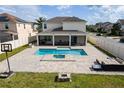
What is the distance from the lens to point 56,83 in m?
10.4

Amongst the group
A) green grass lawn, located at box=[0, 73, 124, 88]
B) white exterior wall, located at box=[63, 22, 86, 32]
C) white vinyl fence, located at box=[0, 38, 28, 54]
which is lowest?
green grass lawn, located at box=[0, 73, 124, 88]

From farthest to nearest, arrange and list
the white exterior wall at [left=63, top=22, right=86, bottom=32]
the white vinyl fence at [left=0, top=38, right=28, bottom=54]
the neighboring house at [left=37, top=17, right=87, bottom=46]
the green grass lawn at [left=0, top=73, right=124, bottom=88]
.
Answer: the white exterior wall at [left=63, top=22, right=86, bottom=32]
the neighboring house at [left=37, top=17, right=87, bottom=46]
the white vinyl fence at [left=0, top=38, right=28, bottom=54]
the green grass lawn at [left=0, top=73, right=124, bottom=88]

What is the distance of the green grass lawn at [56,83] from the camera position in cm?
1004

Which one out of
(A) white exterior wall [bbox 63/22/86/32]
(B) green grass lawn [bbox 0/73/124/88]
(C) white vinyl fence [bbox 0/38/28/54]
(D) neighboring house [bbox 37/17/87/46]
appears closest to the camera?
(B) green grass lawn [bbox 0/73/124/88]

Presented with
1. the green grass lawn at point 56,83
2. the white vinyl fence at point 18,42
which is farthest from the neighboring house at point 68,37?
the green grass lawn at point 56,83

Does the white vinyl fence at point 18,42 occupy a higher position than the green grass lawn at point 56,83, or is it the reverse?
the white vinyl fence at point 18,42

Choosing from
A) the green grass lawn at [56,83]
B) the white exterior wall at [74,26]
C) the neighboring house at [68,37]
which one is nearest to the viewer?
the green grass lawn at [56,83]

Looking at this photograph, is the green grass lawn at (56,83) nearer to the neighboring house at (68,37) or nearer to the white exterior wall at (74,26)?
the neighboring house at (68,37)

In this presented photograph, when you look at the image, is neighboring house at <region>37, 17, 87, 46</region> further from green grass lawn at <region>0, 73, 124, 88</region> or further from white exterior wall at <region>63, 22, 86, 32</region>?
green grass lawn at <region>0, 73, 124, 88</region>

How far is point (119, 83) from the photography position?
10.5 m

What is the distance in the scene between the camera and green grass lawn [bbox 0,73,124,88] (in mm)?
10039

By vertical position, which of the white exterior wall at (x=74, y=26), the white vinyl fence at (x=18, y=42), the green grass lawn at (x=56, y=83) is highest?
the white exterior wall at (x=74, y=26)

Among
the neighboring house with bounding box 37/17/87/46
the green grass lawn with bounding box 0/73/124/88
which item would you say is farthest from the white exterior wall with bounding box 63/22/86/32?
the green grass lawn with bounding box 0/73/124/88
